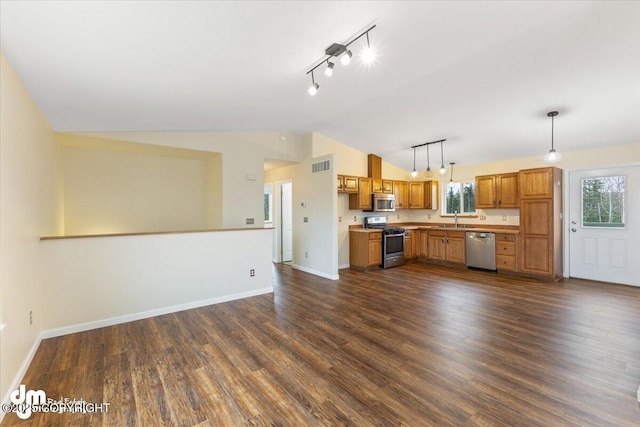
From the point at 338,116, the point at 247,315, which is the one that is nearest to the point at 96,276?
the point at 247,315

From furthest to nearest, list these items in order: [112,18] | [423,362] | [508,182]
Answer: [508,182] → [423,362] → [112,18]

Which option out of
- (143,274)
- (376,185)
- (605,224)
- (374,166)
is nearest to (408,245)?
(376,185)

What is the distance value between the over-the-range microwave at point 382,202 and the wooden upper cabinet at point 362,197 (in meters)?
0.12

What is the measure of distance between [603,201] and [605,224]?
16.5 inches

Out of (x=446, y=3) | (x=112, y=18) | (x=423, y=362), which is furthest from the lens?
(x=423, y=362)

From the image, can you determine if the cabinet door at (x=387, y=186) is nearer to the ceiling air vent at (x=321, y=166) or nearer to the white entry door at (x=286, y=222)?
the ceiling air vent at (x=321, y=166)

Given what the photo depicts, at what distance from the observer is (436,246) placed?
684 centimetres

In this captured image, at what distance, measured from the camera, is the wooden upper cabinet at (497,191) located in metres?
5.85

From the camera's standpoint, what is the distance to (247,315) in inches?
139

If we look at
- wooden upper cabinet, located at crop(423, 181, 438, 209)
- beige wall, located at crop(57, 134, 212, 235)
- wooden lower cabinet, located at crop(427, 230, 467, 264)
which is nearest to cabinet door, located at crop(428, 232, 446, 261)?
wooden lower cabinet, located at crop(427, 230, 467, 264)

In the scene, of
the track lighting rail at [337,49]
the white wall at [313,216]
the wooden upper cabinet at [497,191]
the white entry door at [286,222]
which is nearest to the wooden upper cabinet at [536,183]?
the wooden upper cabinet at [497,191]

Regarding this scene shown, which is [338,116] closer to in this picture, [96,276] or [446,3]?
[446,3]

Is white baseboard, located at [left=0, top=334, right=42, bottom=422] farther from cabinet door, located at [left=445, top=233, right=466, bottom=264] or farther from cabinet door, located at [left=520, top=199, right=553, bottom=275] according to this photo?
cabinet door, located at [left=520, top=199, right=553, bottom=275]

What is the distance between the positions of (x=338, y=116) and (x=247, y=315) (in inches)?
140
